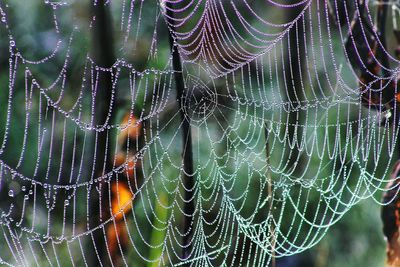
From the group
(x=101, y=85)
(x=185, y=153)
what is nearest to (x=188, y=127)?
(x=185, y=153)

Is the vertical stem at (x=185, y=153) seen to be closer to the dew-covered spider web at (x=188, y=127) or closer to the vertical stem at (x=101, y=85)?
the dew-covered spider web at (x=188, y=127)

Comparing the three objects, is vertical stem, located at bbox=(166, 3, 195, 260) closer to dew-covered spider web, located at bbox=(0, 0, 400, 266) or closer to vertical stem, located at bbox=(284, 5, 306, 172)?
dew-covered spider web, located at bbox=(0, 0, 400, 266)

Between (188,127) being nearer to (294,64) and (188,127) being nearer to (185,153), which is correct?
(185,153)

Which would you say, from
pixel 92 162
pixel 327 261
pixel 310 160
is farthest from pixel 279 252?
pixel 92 162

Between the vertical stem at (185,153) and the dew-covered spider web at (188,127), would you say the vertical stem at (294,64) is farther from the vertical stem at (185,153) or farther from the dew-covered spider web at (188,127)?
the vertical stem at (185,153)

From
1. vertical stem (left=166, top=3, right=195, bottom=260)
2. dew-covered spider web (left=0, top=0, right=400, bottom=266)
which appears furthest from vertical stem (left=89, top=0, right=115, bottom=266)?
vertical stem (left=166, top=3, right=195, bottom=260)

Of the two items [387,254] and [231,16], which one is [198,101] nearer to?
[231,16]

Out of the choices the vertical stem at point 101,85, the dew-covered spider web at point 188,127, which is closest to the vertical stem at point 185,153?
the dew-covered spider web at point 188,127
